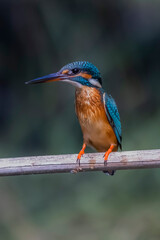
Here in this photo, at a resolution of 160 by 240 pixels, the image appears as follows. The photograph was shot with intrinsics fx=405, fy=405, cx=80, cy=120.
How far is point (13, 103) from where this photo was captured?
Result: 4320 millimetres

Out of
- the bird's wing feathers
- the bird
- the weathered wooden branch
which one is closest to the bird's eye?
the bird

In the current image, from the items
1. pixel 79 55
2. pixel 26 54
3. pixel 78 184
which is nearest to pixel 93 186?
pixel 78 184

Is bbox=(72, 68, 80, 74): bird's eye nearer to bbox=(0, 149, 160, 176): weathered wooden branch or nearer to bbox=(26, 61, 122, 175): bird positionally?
bbox=(26, 61, 122, 175): bird

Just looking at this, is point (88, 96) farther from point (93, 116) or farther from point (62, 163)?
point (62, 163)

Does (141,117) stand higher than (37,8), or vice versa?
(37,8)

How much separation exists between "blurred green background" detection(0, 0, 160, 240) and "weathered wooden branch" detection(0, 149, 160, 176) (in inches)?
58.2

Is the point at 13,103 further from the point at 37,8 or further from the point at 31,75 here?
the point at 37,8

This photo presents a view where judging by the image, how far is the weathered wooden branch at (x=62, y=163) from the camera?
175 centimetres

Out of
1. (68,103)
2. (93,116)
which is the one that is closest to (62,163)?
(93,116)

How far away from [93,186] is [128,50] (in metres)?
1.34

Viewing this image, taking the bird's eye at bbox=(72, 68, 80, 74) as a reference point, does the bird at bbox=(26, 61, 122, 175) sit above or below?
below

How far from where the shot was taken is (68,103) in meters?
4.00

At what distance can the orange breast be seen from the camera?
2074 mm

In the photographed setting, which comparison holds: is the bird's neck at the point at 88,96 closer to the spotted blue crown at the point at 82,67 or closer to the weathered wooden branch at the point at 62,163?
the spotted blue crown at the point at 82,67
